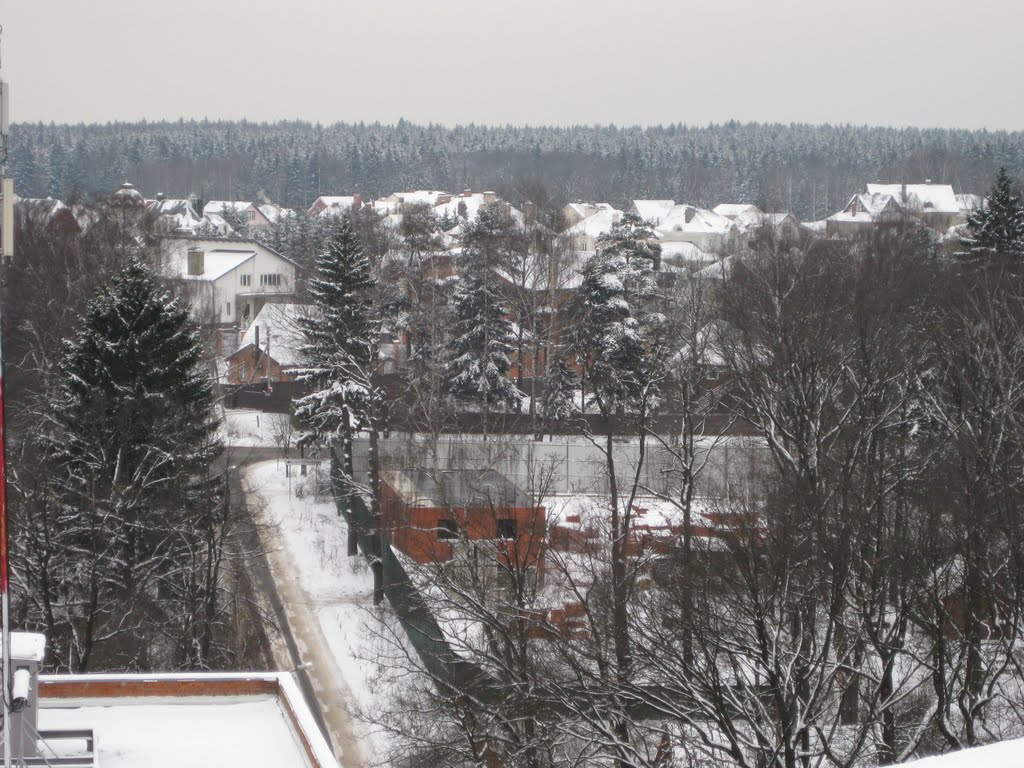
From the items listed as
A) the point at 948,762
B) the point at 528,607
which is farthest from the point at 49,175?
the point at 948,762

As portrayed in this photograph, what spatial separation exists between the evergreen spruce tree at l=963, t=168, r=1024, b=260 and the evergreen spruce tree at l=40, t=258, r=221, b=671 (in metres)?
21.4

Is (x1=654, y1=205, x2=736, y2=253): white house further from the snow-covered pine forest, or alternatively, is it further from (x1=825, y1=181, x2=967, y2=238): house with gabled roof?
the snow-covered pine forest

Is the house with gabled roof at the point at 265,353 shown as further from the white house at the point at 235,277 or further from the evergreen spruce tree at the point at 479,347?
the evergreen spruce tree at the point at 479,347

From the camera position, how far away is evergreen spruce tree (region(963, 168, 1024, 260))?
3003cm

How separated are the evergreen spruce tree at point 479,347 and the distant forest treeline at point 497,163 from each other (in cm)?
7642

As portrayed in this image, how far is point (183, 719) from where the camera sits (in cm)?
902

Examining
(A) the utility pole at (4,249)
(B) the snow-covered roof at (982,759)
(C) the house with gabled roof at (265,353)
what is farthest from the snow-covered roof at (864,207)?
(B) the snow-covered roof at (982,759)

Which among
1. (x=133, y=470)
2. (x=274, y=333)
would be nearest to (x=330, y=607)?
(x=133, y=470)

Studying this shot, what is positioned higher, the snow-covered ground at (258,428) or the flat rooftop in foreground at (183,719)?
the flat rooftop in foreground at (183,719)

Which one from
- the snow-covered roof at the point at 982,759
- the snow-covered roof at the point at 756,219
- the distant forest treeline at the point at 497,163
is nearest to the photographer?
the snow-covered roof at the point at 982,759

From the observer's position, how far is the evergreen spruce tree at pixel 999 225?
30.0m

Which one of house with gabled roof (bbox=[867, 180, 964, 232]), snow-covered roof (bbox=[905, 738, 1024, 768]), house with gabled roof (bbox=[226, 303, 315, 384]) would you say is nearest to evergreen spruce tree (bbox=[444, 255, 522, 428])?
house with gabled roof (bbox=[226, 303, 315, 384])

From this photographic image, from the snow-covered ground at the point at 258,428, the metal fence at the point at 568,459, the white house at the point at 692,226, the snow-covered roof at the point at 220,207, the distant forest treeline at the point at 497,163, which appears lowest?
the snow-covered ground at the point at 258,428

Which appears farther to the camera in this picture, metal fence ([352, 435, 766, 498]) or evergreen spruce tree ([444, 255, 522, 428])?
evergreen spruce tree ([444, 255, 522, 428])
